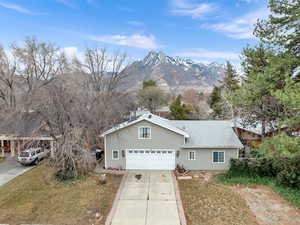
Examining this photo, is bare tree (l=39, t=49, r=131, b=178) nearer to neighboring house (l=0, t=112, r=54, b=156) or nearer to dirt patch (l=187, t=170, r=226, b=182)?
neighboring house (l=0, t=112, r=54, b=156)

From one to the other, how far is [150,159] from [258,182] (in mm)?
8090

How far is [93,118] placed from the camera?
54.1 ft

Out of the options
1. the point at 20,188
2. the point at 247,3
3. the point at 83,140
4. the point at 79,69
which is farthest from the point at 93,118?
the point at 79,69

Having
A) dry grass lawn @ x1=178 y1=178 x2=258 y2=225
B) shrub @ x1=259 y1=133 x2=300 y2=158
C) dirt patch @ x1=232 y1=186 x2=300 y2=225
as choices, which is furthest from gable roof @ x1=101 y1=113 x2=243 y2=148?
shrub @ x1=259 y1=133 x2=300 y2=158

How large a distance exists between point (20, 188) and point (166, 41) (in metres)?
25.6

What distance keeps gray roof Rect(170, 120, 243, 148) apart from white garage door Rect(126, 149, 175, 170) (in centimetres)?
169

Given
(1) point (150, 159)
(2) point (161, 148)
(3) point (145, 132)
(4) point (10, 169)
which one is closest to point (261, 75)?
(2) point (161, 148)

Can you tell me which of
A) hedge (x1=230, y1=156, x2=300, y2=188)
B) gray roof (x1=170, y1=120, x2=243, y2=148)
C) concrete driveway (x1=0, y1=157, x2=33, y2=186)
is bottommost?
concrete driveway (x1=0, y1=157, x2=33, y2=186)

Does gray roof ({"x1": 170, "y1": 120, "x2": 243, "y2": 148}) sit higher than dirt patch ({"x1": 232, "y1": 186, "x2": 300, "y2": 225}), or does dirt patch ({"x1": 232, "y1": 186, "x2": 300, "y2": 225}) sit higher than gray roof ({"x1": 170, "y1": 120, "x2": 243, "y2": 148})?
gray roof ({"x1": 170, "y1": 120, "x2": 243, "y2": 148})

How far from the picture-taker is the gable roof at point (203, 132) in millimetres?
15984

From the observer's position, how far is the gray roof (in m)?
15.9

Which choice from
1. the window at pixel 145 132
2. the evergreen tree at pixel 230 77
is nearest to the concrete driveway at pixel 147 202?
the window at pixel 145 132

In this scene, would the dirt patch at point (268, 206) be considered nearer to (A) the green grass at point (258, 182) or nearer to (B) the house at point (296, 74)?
(A) the green grass at point (258, 182)

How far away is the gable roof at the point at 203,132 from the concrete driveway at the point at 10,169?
7.45m
